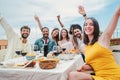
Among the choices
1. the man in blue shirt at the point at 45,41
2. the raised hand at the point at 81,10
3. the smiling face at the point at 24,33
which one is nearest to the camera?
the smiling face at the point at 24,33

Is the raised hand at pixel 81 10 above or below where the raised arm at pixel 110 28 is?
above

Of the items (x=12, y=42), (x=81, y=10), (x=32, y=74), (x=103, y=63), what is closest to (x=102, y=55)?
(x=103, y=63)

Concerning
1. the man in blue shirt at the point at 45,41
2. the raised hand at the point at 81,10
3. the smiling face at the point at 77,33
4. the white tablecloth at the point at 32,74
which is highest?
the raised hand at the point at 81,10

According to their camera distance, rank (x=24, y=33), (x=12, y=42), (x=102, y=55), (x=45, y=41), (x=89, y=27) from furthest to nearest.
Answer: (x=45, y=41), (x=24, y=33), (x=12, y=42), (x=89, y=27), (x=102, y=55)

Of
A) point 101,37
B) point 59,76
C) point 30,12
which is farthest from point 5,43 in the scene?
point 59,76

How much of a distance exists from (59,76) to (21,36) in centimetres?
207

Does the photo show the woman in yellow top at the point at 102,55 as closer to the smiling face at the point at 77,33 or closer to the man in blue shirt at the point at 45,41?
the man in blue shirt at the point at 45,41

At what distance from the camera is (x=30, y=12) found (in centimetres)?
475

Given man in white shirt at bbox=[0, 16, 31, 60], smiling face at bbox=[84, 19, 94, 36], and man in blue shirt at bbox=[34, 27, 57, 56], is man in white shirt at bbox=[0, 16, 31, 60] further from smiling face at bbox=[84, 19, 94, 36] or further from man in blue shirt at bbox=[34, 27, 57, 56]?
smiling face at bbox=[84, 19, 94, 36]

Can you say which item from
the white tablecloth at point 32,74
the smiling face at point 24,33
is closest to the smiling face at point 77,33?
the smiling face at point 24,33

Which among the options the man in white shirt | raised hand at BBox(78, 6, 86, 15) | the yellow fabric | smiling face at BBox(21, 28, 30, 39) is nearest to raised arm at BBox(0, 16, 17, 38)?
the man in white shirt

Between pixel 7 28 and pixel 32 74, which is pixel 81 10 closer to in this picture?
pixel 7 28

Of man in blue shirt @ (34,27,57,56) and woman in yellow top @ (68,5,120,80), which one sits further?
man in blue shirt @ (34,27,57,56)

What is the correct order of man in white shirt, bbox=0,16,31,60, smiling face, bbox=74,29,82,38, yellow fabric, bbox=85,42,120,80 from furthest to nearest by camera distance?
smiling face, bbox=74,29,82,38 → man in white shirt, bbox=0,16,31,60 → yellow fabric, bbox=85,42,120,80
